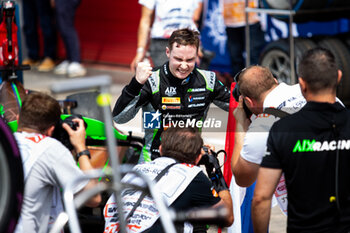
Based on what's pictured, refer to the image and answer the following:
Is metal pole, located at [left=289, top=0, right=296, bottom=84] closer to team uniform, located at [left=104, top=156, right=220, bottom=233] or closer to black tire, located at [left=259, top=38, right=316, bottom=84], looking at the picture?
black tire, located at [left=259, top=38, right=316, bottom=84]

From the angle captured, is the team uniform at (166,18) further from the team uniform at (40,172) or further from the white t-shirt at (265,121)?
the team uniform at (40,172)

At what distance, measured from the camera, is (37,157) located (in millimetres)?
3373

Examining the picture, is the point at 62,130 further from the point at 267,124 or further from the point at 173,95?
the point at 267,124

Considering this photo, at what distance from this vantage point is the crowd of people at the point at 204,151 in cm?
324

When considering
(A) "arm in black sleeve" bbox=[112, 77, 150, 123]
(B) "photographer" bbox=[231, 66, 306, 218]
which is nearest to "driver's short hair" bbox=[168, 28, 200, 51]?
(A) "arm in black sleeve" bbox=[112, 77, 150, 123]

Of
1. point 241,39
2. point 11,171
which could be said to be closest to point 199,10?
point 241,39

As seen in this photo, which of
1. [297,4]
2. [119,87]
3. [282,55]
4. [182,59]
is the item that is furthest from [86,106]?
[119,87]

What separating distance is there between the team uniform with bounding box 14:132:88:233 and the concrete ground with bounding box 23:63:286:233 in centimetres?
138

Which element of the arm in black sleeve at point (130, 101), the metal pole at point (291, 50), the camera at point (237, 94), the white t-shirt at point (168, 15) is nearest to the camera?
the camera at point (237, 94)

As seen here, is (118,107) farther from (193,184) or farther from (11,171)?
(11,171)

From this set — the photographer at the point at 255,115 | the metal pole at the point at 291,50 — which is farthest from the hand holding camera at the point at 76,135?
the metal pole at the point at 291,50

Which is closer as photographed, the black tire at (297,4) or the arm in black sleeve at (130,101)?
the arm in black sleeve at (130,101)

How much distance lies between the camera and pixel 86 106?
212 inches

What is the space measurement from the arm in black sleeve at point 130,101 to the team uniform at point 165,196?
0.69m
